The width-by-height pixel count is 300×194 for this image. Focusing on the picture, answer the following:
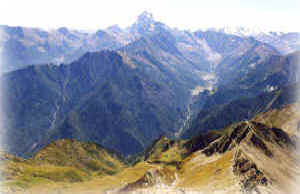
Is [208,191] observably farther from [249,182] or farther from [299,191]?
[299,191]

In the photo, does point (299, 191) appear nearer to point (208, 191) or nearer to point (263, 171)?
point (263, 171)

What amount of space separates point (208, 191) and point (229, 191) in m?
13.5

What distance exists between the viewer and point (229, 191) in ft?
625

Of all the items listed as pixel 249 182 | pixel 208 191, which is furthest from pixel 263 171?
pixel 208 191

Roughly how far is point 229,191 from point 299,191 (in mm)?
38081

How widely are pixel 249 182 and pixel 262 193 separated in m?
12.2

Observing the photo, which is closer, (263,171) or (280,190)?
(280,190)

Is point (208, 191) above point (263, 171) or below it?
below

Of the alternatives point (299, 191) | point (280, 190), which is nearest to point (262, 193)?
point (280, 190)

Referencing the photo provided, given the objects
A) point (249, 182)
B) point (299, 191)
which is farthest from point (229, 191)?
point (299, 191)

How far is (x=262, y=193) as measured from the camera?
589ft

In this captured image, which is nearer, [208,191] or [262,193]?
[262,193]

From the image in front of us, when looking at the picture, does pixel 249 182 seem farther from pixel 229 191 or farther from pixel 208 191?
pixel 208 191

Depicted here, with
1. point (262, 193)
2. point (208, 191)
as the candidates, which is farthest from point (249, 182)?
point (208, 191)
